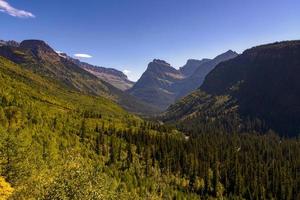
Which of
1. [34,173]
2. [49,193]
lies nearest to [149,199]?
[34,173]

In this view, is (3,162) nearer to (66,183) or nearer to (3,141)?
(3,141)

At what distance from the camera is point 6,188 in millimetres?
90125

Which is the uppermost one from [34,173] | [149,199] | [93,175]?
[93,175]

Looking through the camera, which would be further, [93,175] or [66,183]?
[93,175]

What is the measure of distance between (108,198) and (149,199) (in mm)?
95527

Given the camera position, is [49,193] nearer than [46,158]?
Yes

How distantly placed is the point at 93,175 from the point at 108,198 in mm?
10558

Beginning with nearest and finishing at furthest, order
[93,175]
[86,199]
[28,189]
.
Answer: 1. [86,199]
2. [28,189]
3. [93,175]

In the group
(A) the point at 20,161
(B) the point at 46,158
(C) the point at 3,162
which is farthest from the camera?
(B) the point at 46,158

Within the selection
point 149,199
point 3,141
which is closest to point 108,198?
point 3,141

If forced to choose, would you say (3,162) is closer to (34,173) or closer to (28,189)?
(34,173)

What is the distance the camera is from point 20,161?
12550 centimetres

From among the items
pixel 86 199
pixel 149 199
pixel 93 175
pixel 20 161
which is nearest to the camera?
pixel 86 199

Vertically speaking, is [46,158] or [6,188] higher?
[6,188]
